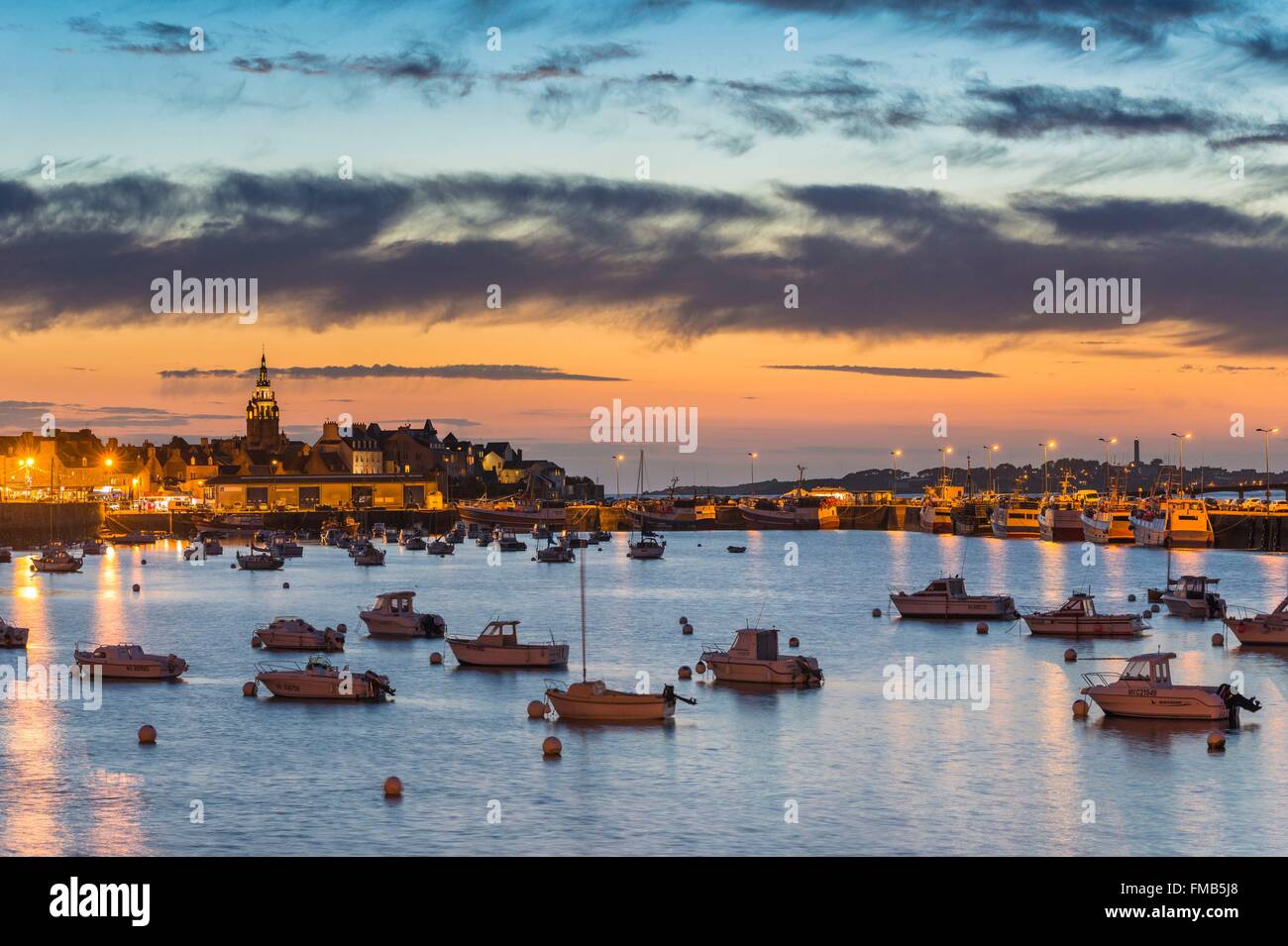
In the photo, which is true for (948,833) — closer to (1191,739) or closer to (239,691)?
(1191,739)

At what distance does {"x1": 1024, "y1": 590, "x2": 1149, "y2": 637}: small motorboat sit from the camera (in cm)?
7856

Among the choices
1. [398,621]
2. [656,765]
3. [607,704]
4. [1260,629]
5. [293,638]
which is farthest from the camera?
[398,621]

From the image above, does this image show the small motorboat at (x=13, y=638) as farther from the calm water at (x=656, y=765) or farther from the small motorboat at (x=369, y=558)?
the small motorboat at (x=369, y=558)

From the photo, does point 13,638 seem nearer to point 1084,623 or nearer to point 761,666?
point 761,666

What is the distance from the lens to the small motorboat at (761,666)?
59062 millimetres

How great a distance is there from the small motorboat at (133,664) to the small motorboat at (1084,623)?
4547 centimetres

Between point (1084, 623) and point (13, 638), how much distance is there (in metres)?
57.6

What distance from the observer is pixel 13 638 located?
76312 mm

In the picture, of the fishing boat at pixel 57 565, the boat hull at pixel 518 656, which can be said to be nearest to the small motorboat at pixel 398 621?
the boat hull at pixel 518 656

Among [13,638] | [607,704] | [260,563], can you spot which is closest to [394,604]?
[13,638]
